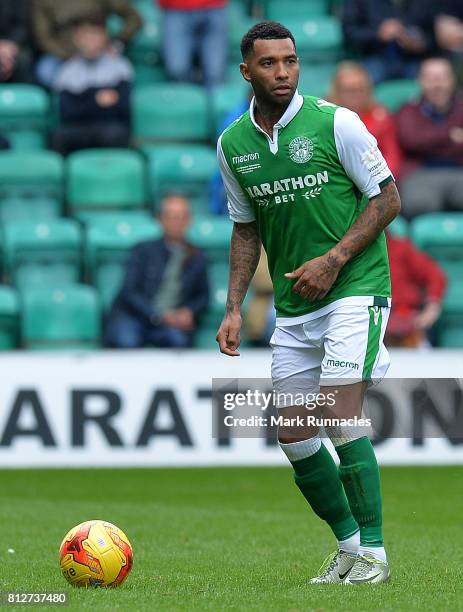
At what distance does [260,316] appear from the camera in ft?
40.9

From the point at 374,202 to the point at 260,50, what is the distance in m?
0.80

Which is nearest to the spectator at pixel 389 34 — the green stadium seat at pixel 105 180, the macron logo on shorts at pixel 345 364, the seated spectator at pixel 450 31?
the seated spectator at pixel 450 31

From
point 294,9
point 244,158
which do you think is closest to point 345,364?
point 244,158

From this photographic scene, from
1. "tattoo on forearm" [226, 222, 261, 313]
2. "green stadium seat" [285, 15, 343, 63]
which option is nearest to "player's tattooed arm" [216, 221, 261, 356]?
"tattoo on forearm" [226, 222, 261, 313]

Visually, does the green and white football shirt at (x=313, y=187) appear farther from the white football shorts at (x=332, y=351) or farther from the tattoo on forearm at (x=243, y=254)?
the tattoo on forearm at (x=243, y=254)

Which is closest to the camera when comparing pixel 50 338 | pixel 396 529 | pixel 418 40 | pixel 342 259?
pixel 342 259

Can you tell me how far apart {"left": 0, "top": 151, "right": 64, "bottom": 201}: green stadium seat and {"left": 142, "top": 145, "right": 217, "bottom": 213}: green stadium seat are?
0.93 metres

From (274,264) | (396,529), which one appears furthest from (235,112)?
(274,264)

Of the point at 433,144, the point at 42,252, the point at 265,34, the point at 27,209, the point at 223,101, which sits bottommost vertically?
the point at 42,252

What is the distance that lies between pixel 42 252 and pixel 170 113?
2478 millimetres

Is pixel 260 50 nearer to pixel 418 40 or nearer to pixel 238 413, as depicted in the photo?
pixel 238 413

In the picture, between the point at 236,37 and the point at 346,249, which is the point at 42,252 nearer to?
the point at 236,37

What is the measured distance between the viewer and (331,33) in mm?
15352

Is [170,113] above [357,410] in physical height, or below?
above
